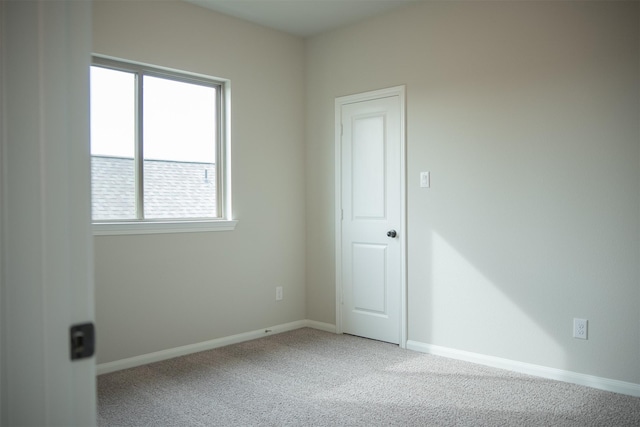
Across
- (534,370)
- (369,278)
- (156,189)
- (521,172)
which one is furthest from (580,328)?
(156,189)

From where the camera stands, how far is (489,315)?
3578 millimetres

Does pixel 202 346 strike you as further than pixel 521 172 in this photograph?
Yes

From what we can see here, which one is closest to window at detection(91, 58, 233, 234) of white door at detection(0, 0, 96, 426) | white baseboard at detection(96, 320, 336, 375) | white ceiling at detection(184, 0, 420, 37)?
white ceiling at detection(184, 0, 420, 37)

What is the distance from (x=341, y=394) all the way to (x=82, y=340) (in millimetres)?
2457

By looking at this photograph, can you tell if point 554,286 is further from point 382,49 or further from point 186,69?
point 186,69

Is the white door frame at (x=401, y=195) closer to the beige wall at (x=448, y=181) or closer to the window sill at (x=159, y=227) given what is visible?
the beige wall at (x=448, y=181)

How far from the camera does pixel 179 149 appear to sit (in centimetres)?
394

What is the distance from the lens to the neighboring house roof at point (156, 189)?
11.5 feet

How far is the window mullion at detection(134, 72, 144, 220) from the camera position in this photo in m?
3.67

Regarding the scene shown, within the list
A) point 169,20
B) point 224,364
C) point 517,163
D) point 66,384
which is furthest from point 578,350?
point 169,20

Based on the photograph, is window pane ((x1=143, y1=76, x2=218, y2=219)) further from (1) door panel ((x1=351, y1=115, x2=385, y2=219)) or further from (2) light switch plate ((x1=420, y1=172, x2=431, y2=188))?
(2) light switch plate ((x1=420, y1=172, x2=431, y2=188))

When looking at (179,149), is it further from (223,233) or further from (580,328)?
(580,328)

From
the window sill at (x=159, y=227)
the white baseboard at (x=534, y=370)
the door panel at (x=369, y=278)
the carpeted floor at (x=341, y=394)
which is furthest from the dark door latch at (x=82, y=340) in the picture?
the door panel at (x=369, y=278)

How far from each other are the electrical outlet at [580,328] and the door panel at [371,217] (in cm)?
130
